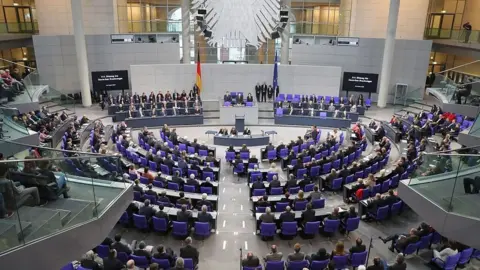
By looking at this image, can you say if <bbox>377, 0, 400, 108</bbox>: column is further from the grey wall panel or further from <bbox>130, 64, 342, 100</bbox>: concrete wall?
the grey wall panel

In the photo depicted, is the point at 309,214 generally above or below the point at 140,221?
above

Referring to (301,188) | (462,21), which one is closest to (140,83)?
(301,188)

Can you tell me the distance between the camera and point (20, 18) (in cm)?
2945

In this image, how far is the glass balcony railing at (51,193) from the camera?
549cm

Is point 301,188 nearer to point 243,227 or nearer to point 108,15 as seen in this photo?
point 243,227

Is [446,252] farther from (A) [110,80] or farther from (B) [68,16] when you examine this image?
(B) [68,16]

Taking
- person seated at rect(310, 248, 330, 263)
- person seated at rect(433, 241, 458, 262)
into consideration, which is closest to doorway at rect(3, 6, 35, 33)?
person seated at rect(310, 248, 330, 263)

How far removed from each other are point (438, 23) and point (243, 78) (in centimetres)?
1644

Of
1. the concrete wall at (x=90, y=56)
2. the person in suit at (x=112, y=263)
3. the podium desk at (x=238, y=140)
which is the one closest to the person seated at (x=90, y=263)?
the person in suit at (x=112, y=263)

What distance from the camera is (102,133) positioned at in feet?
61.3

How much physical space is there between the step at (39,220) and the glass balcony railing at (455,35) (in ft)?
87.1

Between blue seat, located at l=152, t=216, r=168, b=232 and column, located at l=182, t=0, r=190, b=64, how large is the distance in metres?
19.6

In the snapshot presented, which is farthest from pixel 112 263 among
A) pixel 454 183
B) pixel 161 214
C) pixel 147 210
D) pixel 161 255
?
pixel 454 183

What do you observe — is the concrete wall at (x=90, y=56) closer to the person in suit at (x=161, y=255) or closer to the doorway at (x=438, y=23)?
the doorway at (x=438, y=23)
